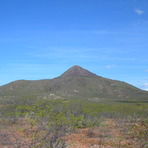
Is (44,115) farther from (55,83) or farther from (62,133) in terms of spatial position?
(55,83)

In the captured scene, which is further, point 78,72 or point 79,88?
point 78,72

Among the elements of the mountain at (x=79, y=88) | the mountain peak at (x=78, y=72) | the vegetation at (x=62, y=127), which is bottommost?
the vegetation at (x=62, y=127)

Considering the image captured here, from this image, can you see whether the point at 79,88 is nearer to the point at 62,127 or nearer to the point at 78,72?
the point at 78,72

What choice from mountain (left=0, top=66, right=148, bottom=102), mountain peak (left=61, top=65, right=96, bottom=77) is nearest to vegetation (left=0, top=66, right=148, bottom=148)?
mountain (left=0, top=66, right=148, bottom=102)

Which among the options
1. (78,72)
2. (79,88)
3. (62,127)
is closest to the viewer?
(62,127)

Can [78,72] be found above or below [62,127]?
above

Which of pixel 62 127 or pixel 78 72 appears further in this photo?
pixel 78 72

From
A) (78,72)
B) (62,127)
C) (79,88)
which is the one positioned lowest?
(62,127)

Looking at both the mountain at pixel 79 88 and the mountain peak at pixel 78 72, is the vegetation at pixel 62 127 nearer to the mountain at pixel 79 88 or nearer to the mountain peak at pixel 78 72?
the mountain at pixel 79 88

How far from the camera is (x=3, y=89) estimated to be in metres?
99.5

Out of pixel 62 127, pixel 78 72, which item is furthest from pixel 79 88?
pixel 62 127

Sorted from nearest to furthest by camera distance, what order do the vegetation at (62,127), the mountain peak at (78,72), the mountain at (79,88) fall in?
1. the vegetation at (62,127)
2. the mountain at (79,88)
3. the mountain peak at (78,72)

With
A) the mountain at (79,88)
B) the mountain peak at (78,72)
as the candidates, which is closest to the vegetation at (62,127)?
the mountain at (79,88)

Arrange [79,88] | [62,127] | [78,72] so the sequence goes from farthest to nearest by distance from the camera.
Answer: [78,72] → [79,88] → [62,127]
